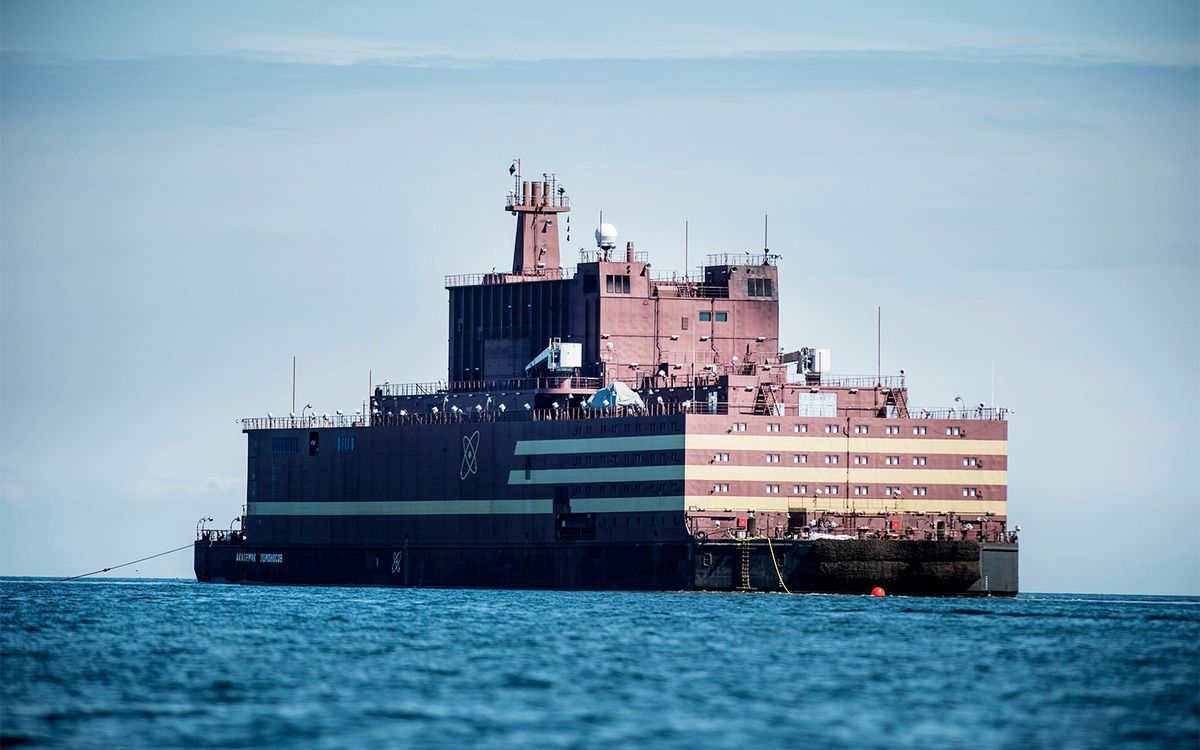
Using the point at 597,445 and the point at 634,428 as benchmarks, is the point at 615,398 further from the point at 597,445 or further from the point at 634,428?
the point at 634,428

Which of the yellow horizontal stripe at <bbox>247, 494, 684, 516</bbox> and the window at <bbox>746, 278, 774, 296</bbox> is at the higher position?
the window at <bbox>746, 278, 774, 296</bbox>

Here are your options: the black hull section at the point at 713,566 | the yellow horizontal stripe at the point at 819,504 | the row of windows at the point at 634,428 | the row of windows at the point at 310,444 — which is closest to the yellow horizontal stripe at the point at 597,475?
the row of windows at the point at 634,428

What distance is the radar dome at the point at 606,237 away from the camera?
148 m

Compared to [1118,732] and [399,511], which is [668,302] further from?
[1118,732]

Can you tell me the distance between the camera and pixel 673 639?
9006 centimetres

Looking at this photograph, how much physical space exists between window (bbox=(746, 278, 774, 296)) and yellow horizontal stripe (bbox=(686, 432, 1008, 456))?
19758 millimetres

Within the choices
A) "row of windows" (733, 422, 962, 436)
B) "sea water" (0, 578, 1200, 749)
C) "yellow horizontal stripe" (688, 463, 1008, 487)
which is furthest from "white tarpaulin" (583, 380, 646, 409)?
"sea water" (0, 578, 1200, 749)

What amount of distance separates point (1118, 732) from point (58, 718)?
28745mm

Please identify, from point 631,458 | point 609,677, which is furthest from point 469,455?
point 609,677

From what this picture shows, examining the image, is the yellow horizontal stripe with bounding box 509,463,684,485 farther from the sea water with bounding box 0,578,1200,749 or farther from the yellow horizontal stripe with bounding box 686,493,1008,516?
the sea water with bounding box 0,578,1200,749

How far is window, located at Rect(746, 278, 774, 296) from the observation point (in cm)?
14862

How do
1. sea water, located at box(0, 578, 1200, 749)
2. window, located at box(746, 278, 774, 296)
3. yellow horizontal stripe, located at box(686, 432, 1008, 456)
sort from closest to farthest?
sea water, located at box(0, 578, 1200, 749), yellow horizontal stripe, located at box(686, 432, 1008, 456), window, located at box(746, 278, 774, 296)

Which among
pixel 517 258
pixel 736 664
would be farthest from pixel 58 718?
pixel 517 258

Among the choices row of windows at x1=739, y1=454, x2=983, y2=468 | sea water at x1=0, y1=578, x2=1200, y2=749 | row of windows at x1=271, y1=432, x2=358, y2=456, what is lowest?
sea water at x1=0, y1=578, x2=1200, y2=749
